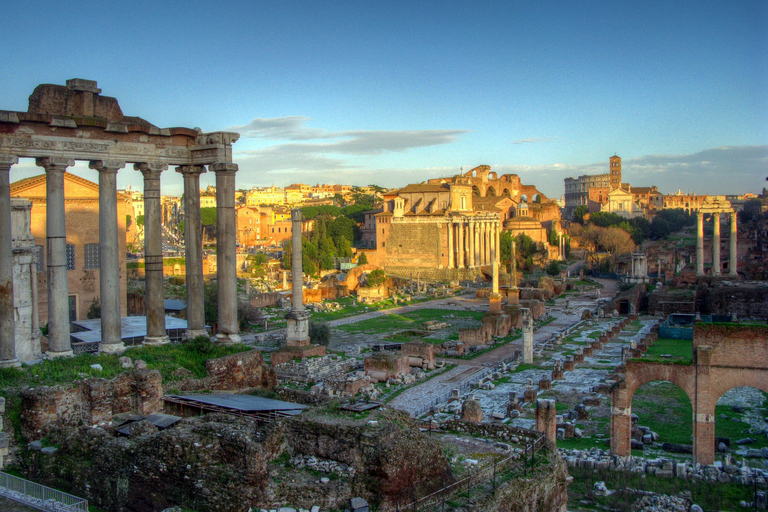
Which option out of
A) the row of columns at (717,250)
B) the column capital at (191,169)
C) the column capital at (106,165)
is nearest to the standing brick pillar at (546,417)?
the column capital at (191,169)

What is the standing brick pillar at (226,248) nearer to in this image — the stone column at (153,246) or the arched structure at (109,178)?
the arched structure at (109,178)

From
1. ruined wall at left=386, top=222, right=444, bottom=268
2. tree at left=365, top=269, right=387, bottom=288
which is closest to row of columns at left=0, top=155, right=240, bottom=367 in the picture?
tree at left=365, top=269, right=387, bottom=288

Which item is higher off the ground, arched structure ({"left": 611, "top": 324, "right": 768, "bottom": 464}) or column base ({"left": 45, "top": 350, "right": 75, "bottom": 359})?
column base ({"left": 45, "top": 350, "right": 75, "bottom": 359})

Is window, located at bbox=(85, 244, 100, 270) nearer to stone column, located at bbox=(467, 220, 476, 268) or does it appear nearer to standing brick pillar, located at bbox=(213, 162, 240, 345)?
standing brick pillar, located at bbox=(213, 162, 240, 345)

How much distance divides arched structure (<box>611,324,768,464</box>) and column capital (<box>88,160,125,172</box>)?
12195mm

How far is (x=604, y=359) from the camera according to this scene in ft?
87.8

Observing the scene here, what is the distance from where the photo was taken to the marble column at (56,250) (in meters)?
13.3

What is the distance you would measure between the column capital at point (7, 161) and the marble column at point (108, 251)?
1562 mm

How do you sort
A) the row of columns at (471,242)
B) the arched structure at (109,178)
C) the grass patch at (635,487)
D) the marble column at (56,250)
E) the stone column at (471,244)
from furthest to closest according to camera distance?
the row of columns at (471,242)
the stone column at (471,244)
the marble column at (56,250)
the arched structure at (109,178)
the grass patch at (635,487)

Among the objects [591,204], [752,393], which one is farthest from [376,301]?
[591,204]

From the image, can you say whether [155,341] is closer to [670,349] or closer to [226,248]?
[226,248]

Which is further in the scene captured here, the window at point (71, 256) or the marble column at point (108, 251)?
the window at point (71, 256)

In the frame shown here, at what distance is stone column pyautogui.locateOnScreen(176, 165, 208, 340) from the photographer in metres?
15.5

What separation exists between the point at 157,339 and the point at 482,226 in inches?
2146
